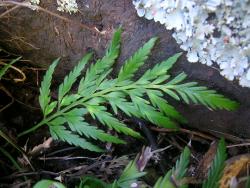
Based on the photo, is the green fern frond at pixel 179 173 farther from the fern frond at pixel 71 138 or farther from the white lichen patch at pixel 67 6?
the white lichen patch at pixel 67 6

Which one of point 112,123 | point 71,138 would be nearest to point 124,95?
point 112,123

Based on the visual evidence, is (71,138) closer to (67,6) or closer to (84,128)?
(84,128)

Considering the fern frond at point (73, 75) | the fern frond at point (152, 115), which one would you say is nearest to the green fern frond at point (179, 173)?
the fern frond at point (152, 115)

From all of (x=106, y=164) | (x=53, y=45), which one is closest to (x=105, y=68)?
(x=53, y=45)

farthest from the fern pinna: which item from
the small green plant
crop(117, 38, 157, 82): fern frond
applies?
the small green plant

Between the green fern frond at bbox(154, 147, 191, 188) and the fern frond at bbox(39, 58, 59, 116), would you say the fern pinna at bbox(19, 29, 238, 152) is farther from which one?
the green fern frond at bbox(154, 147, 191, 188)

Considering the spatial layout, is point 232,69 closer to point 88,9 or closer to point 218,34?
point 218,34
